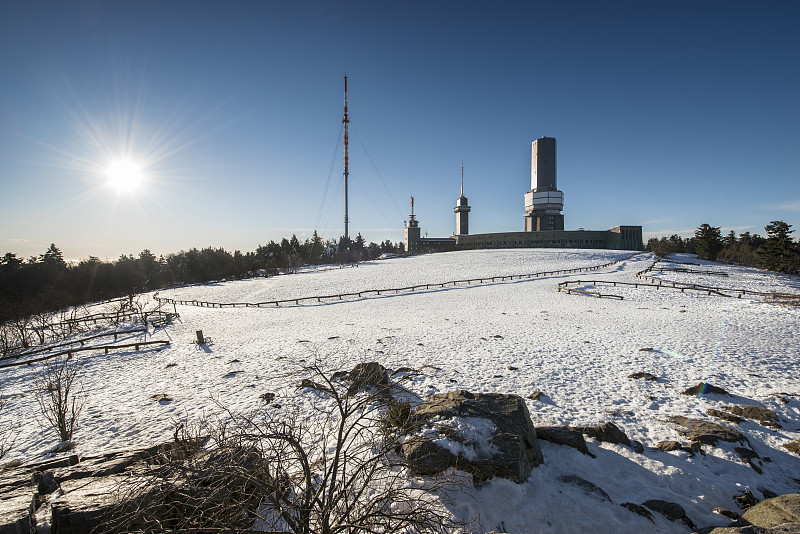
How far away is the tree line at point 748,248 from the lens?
4156 centimetres

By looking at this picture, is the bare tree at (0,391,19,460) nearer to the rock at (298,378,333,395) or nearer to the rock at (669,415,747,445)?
the rock at (298,378,333,395)

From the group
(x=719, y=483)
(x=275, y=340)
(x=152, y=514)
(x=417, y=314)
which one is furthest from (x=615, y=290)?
(x=152, y=514)

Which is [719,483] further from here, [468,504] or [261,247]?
[261,247]

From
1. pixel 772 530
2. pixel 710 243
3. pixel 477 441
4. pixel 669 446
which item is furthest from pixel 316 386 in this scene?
pixel 710 243

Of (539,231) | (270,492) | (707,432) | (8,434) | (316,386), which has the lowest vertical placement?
(8,434)

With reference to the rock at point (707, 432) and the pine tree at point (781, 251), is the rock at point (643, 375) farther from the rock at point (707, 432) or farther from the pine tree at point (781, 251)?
the pine tree at point (781, 251)

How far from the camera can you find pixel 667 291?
94.3 feet

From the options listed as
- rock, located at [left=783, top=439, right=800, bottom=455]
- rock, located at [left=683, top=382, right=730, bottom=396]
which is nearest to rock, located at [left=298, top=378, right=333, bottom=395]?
rock, located at [left=783, top=439, right=800, bottom=455]

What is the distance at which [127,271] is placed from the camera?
67.8 meters

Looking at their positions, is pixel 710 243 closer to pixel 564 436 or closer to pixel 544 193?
pixel 544 193

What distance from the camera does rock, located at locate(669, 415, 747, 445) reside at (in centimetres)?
728

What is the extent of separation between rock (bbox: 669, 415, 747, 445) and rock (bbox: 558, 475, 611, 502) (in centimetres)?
352

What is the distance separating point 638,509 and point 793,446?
508 centimetres

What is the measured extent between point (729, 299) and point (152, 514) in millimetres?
36468
